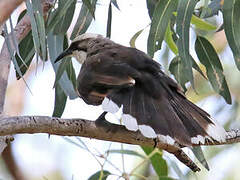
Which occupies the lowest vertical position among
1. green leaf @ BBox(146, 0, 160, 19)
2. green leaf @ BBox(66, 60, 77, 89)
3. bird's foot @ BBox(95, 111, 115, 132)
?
green leaf @ BBox(66, 60, 77, 89)

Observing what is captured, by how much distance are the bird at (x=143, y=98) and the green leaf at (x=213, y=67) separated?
0.31m

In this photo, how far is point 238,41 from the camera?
3.23 m

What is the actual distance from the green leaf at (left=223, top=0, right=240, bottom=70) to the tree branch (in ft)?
1.68

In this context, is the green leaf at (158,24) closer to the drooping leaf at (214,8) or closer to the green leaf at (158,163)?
the drooping leaf at (214,8)

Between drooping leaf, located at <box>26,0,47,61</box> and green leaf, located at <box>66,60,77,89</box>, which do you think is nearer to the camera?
drooping leaf, located at <box>26,0,47,61</box>

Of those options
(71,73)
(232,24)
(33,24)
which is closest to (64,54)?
(71,73)

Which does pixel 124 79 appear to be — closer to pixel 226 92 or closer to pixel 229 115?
pixel 226 92

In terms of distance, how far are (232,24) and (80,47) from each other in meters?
1.54

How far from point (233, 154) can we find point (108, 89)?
3.20 metres

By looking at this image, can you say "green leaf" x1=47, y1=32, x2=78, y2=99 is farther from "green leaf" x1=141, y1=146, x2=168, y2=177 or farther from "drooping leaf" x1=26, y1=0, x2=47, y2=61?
"green leaf" x1=141, y1=146, x2=168, y2=177

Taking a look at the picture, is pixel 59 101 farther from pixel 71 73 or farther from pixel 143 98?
pixel 143 98

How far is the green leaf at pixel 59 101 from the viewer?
3.83 m

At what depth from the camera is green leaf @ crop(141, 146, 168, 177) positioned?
4199 millimetres

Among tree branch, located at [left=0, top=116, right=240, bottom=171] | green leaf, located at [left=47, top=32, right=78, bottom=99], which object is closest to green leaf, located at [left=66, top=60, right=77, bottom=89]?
green leaf, located at [left=47, top=32, right=78, bottom=99]
